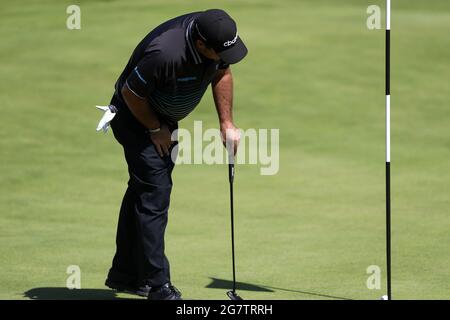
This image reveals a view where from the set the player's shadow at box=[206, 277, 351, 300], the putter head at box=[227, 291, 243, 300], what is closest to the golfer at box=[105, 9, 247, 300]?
the putter head at box=[227, 291, 243, 300]

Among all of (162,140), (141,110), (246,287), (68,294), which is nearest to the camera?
(141,110)

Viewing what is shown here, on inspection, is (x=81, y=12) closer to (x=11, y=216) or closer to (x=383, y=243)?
(x=11, y=216)

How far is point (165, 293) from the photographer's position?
6238mm

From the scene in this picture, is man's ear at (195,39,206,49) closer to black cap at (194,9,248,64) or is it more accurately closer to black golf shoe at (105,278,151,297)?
black cap at (194,9,248,64)

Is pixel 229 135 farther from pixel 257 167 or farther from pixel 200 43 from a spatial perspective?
pixel 257 167

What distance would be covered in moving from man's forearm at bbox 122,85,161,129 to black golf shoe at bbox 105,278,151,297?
42.9 inches

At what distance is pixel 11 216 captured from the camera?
373 inches

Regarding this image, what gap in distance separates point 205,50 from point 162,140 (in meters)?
0.71

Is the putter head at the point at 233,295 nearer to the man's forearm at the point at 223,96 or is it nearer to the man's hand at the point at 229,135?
the man's hand at the point at 229,135

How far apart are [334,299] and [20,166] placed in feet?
20.7

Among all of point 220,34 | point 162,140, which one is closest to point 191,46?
point 220,34

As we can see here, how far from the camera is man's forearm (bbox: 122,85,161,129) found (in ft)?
20.0

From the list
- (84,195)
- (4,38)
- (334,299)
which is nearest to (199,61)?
(334,299)

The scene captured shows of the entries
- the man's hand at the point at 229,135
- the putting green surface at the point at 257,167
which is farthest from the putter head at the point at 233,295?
the man's hand at the point at 229,135
